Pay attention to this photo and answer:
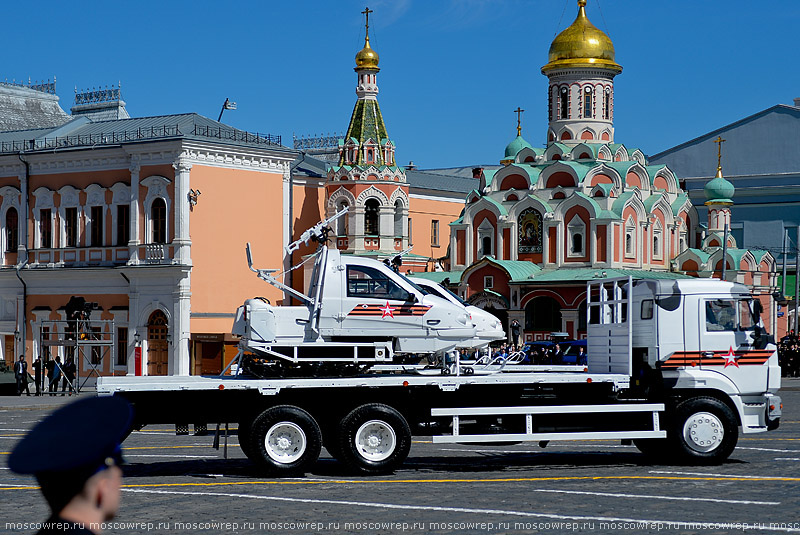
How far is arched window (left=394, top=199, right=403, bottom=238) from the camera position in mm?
60969

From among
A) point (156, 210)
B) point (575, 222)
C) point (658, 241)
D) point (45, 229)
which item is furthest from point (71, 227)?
point (658, 241)

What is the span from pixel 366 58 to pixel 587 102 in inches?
436

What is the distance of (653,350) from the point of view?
17.1 m

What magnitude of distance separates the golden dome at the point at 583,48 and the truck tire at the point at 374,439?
4573 cm

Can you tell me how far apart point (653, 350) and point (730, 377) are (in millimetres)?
1107

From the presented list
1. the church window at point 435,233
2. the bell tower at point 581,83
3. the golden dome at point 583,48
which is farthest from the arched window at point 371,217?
the golden dome at point 583,48

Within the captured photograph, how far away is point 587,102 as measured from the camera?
60.1m

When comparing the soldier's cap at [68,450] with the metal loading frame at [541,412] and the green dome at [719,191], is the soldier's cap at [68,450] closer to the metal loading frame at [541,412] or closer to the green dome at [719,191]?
the metal loading frame at [541,412]

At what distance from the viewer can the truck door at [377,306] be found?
57.5 ft

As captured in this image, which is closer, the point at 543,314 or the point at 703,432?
the point at 703,432

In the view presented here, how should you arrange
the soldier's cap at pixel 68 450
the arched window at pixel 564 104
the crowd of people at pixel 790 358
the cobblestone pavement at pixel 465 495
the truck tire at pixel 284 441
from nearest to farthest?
the soldier's cap at pixel 68 450 → the cobblestone pavement at pixel 465 495 → the truck tire at pixel 284 441 → the crowd of people at pixel 790 358 → the arched window at pixel 564 104

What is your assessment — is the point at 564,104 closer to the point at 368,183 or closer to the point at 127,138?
the point at 368,183

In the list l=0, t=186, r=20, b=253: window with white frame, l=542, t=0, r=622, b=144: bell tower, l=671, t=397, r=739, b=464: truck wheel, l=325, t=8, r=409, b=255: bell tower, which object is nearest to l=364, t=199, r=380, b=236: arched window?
l=325, t=8, r=409, b=255: bell tower

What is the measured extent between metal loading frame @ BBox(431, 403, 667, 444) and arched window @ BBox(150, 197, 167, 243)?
3672 centimetres
